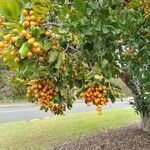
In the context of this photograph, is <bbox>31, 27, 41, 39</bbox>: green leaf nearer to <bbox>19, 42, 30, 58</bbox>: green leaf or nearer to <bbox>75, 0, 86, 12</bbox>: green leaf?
<bbox>19, 42, 30, 58</bbox>: green leaf

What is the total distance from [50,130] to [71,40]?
1112 cm

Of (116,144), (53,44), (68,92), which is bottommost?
(116,144)

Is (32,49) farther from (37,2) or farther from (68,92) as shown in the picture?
(68,92)

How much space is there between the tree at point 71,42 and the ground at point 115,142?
5.54 meters

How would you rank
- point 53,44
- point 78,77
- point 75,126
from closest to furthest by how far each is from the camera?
point 53,44
point 78,77
point 75,126

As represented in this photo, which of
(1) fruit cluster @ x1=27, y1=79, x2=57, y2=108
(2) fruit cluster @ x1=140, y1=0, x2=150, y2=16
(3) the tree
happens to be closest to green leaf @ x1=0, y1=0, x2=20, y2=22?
(3) the tree

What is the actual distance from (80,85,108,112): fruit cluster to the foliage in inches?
0.7

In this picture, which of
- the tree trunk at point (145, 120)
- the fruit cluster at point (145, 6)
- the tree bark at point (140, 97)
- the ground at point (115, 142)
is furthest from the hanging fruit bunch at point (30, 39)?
the tree trunk at point (145, 120)

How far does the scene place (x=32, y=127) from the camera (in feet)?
57.0

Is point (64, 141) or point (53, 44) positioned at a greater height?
point (53, 44)

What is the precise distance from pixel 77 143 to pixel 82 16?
779cm

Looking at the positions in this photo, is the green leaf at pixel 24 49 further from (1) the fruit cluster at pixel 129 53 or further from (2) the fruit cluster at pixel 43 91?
(1) the fruit cluster at pixel 129 53

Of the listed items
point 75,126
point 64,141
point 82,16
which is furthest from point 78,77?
point 75,126

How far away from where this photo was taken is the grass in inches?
540
